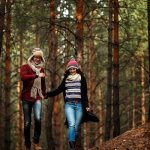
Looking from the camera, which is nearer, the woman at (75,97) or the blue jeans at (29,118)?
the woman at (75,97)

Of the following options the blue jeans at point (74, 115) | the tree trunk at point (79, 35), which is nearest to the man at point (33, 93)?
the blue jeans at point (74, 115)

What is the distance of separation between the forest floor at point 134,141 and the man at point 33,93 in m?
1.55

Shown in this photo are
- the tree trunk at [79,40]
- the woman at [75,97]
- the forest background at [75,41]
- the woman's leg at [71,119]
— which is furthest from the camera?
the forest background at [75,41]

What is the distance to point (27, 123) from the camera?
913 centimetres

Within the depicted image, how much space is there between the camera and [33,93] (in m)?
9.05

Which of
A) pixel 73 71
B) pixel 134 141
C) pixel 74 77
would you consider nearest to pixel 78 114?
pixel 74 77

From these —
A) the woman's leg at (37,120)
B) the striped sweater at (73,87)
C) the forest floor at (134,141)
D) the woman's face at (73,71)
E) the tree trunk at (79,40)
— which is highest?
the tree trunk at (79,40)

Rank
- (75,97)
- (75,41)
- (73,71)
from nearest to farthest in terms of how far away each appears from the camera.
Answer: (75,97), (73,71), (75,41)

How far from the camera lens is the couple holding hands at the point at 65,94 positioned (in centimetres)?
890

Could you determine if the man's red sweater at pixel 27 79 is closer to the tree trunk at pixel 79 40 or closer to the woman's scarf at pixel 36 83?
the woman's scarf at pixel 36 83

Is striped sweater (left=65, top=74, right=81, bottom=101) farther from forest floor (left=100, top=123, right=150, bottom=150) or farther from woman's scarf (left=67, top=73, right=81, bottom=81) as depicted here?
forest floor (left=100, top=123, right=150, bottom=150)

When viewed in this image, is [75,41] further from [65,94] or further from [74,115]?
[74,115]

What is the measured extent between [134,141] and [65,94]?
1.78 m

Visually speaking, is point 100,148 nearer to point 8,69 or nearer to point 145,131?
point 145,131
